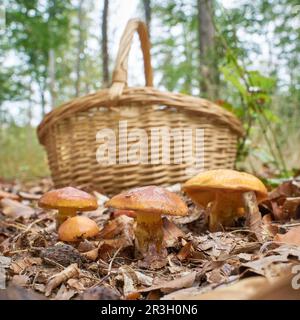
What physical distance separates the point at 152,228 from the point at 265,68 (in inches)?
140

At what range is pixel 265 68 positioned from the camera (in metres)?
4.30

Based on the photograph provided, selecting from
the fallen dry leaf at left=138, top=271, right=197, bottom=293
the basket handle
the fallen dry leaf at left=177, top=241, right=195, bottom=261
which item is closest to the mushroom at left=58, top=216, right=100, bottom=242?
the fallen dry leaf at left=177, top=241, right=195, bottom=261

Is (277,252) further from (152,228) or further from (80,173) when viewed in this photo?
(80,173)

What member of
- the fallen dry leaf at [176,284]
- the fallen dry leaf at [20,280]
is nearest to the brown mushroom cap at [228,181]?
the fallen dry leaf at [176,284]

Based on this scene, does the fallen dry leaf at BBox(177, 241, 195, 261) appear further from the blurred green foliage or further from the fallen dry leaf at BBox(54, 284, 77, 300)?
the blurred green foliage

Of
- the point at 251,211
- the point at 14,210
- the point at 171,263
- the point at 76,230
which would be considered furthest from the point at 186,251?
the point at 14,210

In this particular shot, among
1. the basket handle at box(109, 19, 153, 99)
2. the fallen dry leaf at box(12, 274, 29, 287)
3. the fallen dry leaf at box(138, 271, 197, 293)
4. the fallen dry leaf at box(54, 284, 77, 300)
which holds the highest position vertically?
the basket handle at box(109, 19, 153, 99)

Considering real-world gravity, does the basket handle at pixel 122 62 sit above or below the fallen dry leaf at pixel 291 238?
above

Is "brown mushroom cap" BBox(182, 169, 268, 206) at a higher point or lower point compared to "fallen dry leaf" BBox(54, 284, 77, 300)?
higher

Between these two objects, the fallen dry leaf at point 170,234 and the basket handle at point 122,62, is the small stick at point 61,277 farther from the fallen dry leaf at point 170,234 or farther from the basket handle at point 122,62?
the basket handle at point 122,62

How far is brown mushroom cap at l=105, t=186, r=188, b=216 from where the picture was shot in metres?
1.12

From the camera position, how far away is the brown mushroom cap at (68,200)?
1387mm

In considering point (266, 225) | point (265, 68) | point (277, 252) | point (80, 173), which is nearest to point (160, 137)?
point (80, 173)
